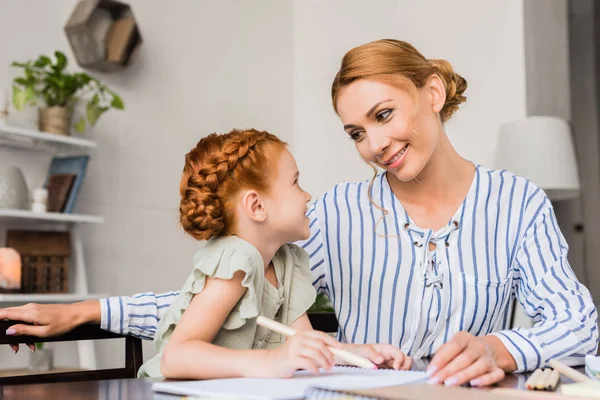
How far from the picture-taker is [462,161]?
1629mm

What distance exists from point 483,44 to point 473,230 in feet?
7.61

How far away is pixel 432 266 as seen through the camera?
1.50 meters

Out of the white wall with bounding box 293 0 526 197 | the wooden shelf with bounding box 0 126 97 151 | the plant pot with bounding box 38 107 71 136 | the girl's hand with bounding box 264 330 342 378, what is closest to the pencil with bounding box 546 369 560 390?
the girl's hand with bounding box 264 330 342 378

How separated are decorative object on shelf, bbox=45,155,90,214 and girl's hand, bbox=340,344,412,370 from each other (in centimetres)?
220

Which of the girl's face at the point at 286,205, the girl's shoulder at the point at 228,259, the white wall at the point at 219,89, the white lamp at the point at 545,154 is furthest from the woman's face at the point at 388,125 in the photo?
the white wall at the point at 219,89

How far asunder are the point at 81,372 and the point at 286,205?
422 millimetres

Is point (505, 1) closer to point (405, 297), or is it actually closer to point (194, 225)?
point (405, 297)

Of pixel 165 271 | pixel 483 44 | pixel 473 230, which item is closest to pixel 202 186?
pixel 473 230

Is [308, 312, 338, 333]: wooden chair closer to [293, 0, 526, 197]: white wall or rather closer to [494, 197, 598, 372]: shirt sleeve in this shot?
[494, 197, 598, 372]: shirt sleeve

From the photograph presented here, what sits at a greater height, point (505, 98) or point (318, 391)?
point (505, 98)

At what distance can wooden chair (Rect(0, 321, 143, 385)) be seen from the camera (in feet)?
3.68

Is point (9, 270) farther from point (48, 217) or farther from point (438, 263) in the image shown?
point (438, 263)

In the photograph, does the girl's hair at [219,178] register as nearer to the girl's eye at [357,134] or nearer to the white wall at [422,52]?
the girl's eye at [357,134]

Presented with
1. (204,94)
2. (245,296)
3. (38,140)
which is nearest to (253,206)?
(245,296)
